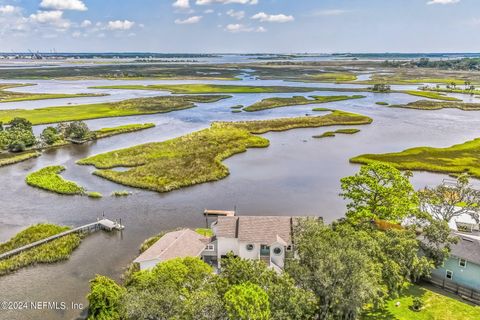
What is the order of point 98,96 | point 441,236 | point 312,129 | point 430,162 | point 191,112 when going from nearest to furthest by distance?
point 441,236 < point 430,162 < point 312,129 < point 191,112 < point 98,96

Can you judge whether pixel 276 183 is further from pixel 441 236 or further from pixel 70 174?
pixel 70 174

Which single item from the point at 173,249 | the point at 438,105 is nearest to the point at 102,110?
the point at 173,249

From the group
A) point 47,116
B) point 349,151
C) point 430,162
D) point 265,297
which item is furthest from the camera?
point 47,116

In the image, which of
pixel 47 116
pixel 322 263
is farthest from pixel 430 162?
pixel 47 116

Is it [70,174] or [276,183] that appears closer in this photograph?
[276,183]

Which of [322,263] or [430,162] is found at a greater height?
[322,263]

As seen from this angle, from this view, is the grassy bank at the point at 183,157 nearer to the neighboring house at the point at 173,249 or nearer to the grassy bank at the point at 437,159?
the neighboring house at the point at 173,249
